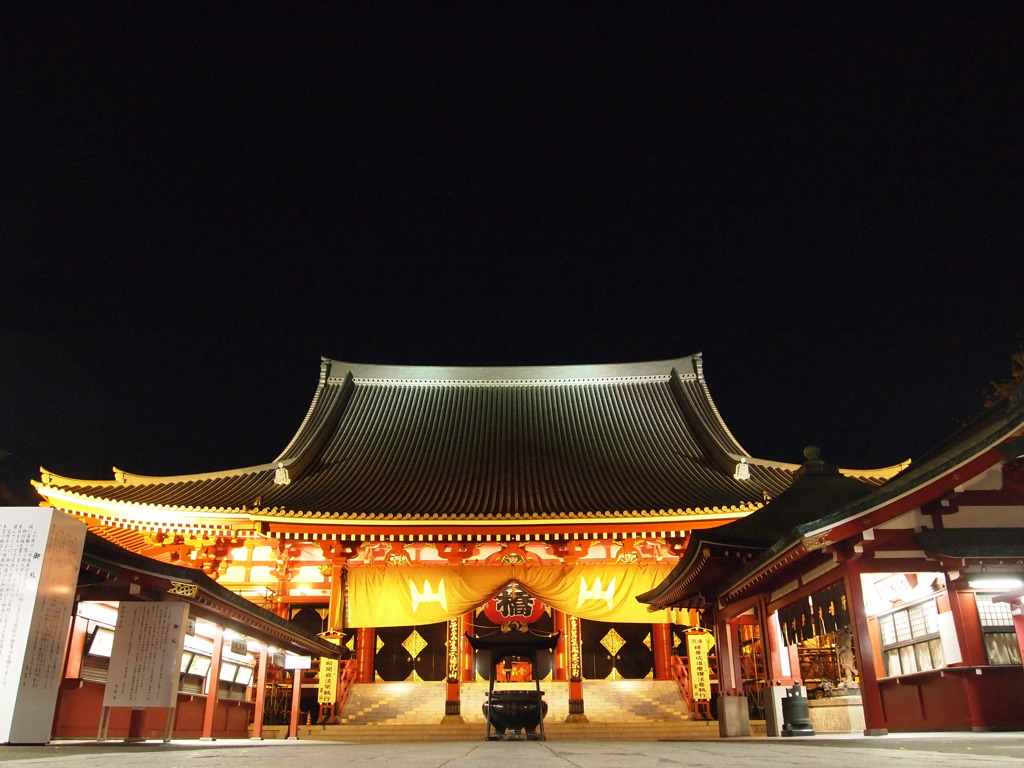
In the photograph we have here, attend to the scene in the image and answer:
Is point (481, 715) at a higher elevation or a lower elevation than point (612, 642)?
lower

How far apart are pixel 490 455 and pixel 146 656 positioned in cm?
1275

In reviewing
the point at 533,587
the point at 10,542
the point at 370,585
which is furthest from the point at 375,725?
the point at 10,542

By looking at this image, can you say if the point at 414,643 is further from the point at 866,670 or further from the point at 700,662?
the point at 866,670

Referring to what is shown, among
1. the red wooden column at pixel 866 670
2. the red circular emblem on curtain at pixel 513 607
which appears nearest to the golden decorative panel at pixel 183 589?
the red wooden column at pixel 866 670

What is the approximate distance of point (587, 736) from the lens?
15148 millimetres

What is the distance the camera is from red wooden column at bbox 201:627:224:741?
12.1m

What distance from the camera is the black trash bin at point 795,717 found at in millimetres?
10852

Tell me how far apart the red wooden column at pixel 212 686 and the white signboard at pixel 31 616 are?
17.7ft

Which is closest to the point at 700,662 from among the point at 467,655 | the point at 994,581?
the point at 467,655

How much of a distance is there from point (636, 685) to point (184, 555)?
414 inches

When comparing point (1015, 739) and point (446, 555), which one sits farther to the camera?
point (446, 555)

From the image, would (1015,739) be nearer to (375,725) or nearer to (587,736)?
(587,736)

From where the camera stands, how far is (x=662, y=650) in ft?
57.7

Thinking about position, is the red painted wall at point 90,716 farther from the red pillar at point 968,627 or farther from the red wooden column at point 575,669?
the red pillar at point 968,627
